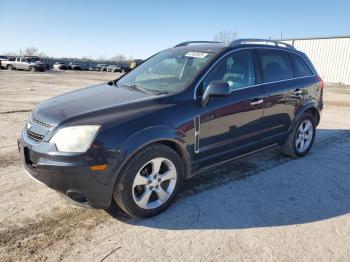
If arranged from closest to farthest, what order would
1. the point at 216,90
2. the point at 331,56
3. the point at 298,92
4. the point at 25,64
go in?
the point at 216,90
the point at 298,92
the point at 331,56
the point at 25,64

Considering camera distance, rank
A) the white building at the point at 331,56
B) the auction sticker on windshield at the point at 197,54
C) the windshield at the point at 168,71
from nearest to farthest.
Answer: the windshield at the point at 168,71, the auction sticker on windshield at the point at 197,54, the white building at the point at 331,56

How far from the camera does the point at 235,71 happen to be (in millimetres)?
4254

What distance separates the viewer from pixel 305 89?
540cm

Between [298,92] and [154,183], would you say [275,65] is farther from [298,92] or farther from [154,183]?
[154,183]

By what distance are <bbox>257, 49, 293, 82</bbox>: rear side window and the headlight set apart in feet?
9.02

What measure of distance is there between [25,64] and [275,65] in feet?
123

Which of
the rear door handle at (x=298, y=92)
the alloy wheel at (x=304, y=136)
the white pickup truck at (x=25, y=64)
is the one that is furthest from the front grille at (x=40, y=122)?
the white pickup truck at (x=25, y=64)

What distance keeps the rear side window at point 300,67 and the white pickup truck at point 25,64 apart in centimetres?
3593

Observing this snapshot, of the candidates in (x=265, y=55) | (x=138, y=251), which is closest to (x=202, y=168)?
(x=138, y=251)

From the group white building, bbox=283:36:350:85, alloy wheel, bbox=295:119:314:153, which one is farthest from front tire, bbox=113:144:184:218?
white building, bbox=283:36:350:85

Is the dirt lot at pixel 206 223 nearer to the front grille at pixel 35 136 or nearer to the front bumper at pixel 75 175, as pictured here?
the front bumper at pixel 75 175

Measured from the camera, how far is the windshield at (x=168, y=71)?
3.91 meters

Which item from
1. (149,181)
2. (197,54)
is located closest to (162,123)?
(149,181)

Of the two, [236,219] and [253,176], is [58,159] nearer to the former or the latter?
[236,219]
